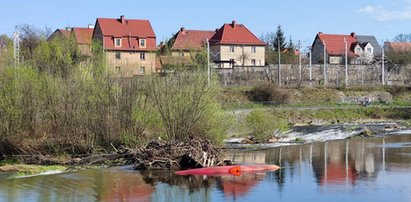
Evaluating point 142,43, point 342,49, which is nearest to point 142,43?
point 142,43

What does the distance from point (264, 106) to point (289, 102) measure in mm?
4558

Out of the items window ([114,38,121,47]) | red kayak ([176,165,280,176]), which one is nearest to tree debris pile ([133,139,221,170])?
Answer: red kayak ([176,165,280,176])

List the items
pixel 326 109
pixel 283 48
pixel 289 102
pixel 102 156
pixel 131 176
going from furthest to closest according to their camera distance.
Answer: pixel 283 48
pixel 289 102
pixel 326 109
pixel 102 156
pixel 131 176

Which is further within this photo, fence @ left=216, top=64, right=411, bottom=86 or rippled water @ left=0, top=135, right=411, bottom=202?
fence @ left=216, top=64, right=411, bottom=86

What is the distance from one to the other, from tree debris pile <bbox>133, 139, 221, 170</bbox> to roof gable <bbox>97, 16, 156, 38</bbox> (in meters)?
52.6

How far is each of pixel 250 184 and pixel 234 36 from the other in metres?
67.2

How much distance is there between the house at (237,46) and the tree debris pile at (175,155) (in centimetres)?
5964

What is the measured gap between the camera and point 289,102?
59938 millimetres

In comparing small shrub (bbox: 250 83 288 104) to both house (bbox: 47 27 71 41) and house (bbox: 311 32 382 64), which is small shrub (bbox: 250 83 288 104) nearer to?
house (bbox: 47 27 71 41)

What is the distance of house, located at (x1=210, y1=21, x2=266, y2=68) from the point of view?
85.6 metres

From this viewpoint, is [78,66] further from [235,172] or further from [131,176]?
[235,172]

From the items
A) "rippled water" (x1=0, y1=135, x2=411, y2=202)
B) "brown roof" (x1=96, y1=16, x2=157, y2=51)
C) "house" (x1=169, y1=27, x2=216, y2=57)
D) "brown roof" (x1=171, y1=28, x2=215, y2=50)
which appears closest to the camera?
"rippled water" (x1=0, y1=135, x2=411, y2=202)

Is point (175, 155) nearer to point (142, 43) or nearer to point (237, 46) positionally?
point (142, 43)

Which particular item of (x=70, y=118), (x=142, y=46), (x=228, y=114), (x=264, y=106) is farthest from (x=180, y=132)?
(x=142, y=46)
